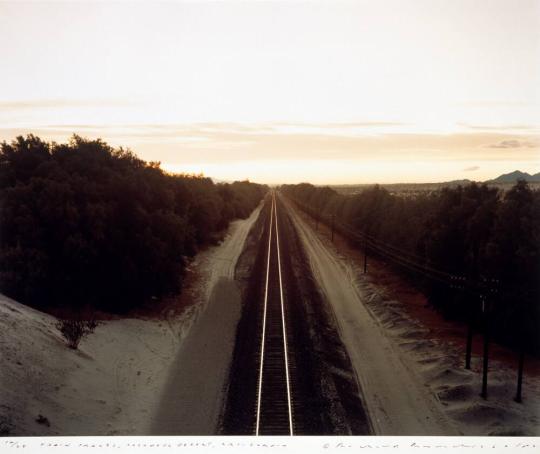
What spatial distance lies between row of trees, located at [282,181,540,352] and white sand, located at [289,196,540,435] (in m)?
1.88

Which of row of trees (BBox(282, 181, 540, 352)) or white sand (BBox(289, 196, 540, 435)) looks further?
row of trees (BBox(282, 181, 540, 352))

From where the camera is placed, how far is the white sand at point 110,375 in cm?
1138

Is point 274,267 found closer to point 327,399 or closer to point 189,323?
point 189,323

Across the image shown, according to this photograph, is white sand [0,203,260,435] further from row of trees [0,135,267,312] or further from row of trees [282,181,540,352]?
row of trees [282,181,540,352]

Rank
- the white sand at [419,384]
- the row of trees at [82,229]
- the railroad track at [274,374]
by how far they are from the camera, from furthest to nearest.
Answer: the row of trees at [82,229], the white sand at [419,384], the railroad track at [274,374]

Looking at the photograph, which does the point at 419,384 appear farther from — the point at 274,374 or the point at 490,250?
the point at 490,250

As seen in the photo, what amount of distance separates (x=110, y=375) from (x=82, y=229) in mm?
7488

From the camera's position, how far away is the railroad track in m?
11.7

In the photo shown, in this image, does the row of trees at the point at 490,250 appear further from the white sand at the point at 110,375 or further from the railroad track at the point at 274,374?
the white sand at the point at 110,375

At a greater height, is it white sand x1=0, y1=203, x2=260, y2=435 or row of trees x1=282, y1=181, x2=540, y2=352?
row of trees x1=282, y1=181, x2=540, y2=352

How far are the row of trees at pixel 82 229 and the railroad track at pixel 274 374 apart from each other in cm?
532

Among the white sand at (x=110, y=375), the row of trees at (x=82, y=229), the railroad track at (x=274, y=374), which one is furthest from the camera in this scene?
the row of trees at (x=82, y=229)

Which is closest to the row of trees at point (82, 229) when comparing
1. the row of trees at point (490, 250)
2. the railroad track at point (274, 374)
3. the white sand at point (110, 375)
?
the white sand at point (110, 375)

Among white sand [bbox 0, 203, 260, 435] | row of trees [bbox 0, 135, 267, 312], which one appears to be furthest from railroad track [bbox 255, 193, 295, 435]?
row of trees [bbox 0, 135, 267, 312]
